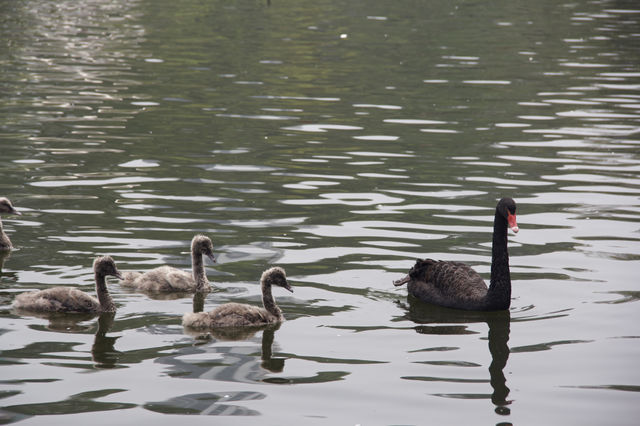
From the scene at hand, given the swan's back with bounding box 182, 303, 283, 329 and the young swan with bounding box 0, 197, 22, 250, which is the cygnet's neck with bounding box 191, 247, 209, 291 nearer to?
the swan's back with bounding box 182, 303, 283, 329

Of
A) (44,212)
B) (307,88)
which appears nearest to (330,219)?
(44,212)

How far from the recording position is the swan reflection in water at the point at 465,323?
9859 millimetres

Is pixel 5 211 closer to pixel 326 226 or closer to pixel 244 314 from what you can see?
pixel 326 226

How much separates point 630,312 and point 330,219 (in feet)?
17.0

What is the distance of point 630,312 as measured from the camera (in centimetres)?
1148

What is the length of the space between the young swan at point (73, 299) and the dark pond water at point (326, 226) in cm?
18

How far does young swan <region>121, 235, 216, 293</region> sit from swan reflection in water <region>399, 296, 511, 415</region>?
2.28 metres

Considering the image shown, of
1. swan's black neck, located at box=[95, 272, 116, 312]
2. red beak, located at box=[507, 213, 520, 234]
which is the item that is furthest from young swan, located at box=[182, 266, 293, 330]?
red beak, located at box=[507, 213, 520, 234]

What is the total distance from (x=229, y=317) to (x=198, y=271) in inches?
52.4

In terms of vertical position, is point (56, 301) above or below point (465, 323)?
above

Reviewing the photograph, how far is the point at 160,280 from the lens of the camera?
458 inches

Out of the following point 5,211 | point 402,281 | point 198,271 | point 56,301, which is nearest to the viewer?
point 56,301

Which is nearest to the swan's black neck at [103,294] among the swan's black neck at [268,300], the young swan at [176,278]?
the young swan at [176,278]

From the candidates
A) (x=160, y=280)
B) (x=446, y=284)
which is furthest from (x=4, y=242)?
(x=446, y=284)
